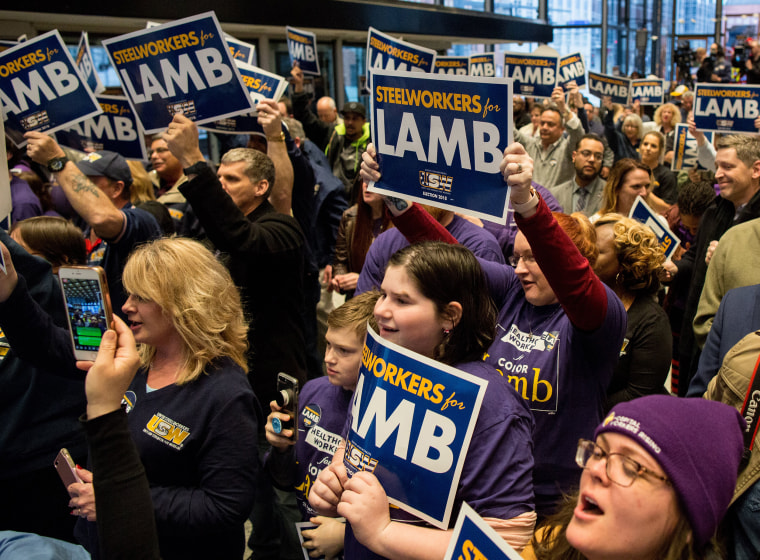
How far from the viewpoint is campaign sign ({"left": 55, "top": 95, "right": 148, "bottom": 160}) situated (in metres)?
4.57

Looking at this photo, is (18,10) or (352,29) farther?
(352,29)

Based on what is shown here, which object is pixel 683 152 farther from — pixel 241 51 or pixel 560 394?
pixel 560 394

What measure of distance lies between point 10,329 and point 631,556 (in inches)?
77.3

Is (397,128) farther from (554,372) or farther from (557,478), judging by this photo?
(557,478)

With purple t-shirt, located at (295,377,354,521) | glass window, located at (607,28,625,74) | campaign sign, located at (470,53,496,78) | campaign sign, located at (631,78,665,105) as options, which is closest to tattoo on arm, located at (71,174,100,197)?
purple t-shirt, located at (295,377,354,521)

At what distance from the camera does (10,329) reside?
7.33 feet

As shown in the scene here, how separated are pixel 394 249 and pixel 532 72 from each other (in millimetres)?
5703

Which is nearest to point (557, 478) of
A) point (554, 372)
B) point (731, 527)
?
point (554, 372)

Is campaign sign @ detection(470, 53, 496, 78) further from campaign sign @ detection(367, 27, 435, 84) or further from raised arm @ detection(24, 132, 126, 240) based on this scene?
raised arm @ detection(24, 132, 126, 240)

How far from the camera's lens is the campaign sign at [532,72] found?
307 inches

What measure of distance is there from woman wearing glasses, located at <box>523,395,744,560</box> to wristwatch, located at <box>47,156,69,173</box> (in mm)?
2996

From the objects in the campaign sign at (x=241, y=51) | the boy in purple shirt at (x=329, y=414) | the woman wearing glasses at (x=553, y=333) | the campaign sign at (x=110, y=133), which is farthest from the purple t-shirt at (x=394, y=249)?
the campaign sign at (x=241, y=51)

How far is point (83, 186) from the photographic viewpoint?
325cm

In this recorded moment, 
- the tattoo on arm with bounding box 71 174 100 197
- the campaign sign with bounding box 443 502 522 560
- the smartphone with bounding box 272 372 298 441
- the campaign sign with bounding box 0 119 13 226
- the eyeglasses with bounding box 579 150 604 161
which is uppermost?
the campaign sign with bounding box 0 119 13 226
